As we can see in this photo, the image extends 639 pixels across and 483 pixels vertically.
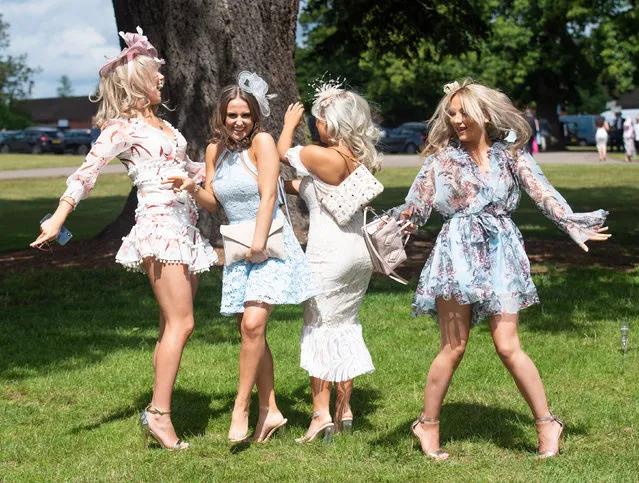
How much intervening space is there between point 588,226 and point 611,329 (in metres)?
3.43

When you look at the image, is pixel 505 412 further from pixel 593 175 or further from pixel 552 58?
pixel 552 58

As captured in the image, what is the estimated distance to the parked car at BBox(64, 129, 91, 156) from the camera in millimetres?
56688

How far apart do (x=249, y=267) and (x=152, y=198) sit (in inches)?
24.0

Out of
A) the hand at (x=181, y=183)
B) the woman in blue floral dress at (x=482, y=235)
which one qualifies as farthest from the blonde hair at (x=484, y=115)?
the hand at (x=181, y=183)

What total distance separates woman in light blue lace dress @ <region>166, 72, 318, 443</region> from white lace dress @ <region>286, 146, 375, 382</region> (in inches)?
4.4

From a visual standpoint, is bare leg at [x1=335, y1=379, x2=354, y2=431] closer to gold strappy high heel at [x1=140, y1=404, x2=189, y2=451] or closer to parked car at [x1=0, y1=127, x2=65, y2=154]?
gold strappy high heel at [x1=140, y1=404, x2=189, y2=451]

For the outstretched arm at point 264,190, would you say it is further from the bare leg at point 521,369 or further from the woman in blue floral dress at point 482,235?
the bare leg at point 521,369

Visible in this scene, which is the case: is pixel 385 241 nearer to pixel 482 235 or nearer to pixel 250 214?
pixel 482 235

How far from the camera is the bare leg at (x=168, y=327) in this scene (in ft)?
17.6

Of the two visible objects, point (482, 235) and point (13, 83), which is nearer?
point (482, 235)

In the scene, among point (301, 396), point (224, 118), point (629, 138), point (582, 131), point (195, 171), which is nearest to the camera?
→ point (224, 118)

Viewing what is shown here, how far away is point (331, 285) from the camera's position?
548 cm

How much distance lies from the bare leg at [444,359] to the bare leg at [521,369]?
15 centimetres

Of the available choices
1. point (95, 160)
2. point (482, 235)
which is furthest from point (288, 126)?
point (482, 235)
